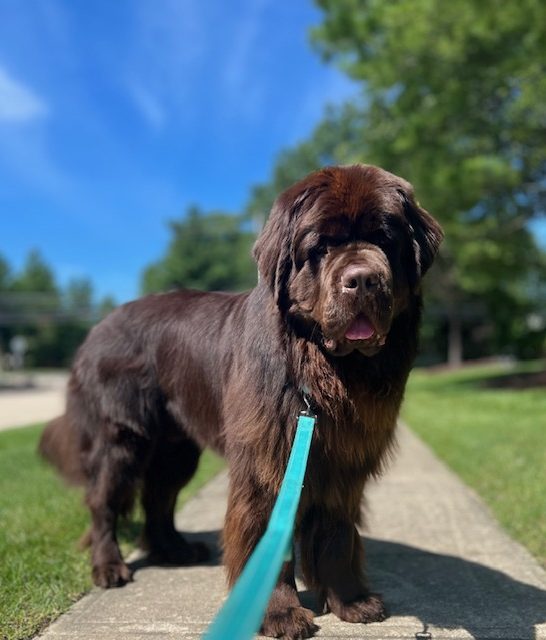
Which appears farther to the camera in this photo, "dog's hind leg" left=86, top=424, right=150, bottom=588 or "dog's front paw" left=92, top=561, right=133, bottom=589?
"dog's hind leg" left=86, top=424, right=150, bottom=588

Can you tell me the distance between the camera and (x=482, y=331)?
4994 centimetres

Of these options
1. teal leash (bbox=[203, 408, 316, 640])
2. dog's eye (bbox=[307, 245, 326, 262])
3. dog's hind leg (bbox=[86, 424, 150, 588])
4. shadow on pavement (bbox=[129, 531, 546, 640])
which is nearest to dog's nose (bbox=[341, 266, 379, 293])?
dog's eye (bbox=[307, 245, 326, 262])

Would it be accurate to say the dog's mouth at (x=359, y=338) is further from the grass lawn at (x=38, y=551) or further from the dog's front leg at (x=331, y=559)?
the grass lawn at (x=38, y=551)

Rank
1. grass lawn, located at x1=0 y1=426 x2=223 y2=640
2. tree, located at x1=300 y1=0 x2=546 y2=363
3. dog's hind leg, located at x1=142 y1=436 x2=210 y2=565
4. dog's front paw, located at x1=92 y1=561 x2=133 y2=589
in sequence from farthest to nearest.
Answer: tree, located at x1=300 y1=0 x2=546 y2=363 < dog's hind leg, located at x1=142 y1=436 x2=210 y2=565 < dog's front paw, located at x1=92 y1=561 x2=133 y2=589 < grass lawn, located at x1=0 y1=426 x2=223 y2=640

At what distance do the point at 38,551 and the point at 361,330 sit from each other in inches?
115

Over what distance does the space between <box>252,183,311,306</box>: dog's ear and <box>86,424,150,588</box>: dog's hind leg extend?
5.27 feet

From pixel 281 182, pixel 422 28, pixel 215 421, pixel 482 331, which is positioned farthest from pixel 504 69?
pixel 281 182

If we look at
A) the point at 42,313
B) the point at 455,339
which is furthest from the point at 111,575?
the point at 42,313

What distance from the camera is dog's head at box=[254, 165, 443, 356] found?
2.64m

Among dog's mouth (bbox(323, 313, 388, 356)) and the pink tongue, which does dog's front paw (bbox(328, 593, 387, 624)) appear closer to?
dog's mouth (bbox(323, 313, 388, 356))

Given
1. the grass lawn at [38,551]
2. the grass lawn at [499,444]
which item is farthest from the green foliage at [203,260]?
the grass lawn at [38,551]

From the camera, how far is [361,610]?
10.3 feet

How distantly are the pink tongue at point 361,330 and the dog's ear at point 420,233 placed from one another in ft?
1.56

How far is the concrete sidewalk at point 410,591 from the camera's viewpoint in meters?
3.00
